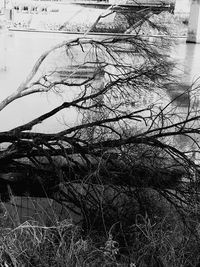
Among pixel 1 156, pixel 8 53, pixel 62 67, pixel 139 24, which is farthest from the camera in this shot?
pixel 8 53

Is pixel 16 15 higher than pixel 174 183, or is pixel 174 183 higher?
pixel 16 15

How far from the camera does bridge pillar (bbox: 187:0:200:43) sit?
12416 millimetres

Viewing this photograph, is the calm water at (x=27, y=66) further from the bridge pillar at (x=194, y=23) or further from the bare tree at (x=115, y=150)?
the bare tree at (x=115, y=150)

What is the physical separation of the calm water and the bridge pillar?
216mm

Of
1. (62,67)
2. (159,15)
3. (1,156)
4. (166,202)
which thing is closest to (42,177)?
(1,156)

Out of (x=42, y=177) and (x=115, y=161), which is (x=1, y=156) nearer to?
(x=42, y=177)

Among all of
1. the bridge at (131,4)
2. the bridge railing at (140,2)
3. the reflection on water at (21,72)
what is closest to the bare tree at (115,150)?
the bridge at (131,4)

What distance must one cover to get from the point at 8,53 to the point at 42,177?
20.4 feet

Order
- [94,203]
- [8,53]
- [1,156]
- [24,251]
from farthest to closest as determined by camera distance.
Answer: [8,53]
[1,156]
[94,203]
[24,251]

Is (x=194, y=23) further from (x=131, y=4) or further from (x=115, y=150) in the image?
(x=115, y=150)

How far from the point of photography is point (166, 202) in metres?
5.54

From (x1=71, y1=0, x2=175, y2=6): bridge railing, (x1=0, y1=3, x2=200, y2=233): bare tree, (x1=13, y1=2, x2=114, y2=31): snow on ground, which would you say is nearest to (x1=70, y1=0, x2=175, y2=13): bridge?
(x1=71, y1=0, x2=175, y2=6): bridge railing

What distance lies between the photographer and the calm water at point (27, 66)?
10.9m

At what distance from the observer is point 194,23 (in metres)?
12.7
